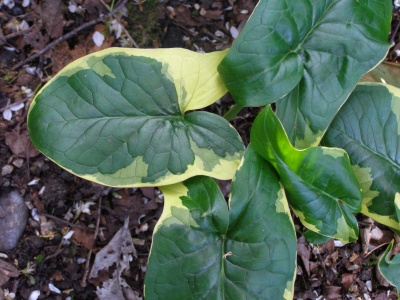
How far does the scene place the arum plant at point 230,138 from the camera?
3.46 feet

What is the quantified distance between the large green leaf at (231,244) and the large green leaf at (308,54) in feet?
0.53

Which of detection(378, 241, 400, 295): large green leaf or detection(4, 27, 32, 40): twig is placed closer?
detection(378, 241, 400, 295): large green leaf

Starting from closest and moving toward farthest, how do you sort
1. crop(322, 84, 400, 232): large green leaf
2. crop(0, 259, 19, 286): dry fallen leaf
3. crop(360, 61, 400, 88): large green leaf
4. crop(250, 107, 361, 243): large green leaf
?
crop(250, 107, 361, 243): large green leaf < crop(322, 84, 400, 232): large green leaf < crop(0, 259, 19, 286): dry fallen leaf < crop(360, 61, 400, 88): large green leaf

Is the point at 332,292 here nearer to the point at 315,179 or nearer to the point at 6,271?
the point at 315,179

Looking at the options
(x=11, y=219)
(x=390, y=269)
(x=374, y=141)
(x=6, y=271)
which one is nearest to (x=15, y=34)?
(x=11, y=219)

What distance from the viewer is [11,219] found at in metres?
1.36

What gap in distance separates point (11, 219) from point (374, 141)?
41.7 inches

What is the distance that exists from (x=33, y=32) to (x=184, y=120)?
61 centimetres

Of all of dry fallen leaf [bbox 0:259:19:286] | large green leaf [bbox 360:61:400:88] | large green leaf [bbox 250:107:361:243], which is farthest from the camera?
large green leaf [bbox 360:61:400:88]

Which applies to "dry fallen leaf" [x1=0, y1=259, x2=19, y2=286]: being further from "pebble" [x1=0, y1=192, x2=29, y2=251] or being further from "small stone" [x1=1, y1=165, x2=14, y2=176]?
"small stone" [x1=1, y1=165, x2=14, y2=176]

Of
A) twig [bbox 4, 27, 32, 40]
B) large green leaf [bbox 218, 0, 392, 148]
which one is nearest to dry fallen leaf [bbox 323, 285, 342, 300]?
large green leaf [bbox 218, 0, 392, 148]

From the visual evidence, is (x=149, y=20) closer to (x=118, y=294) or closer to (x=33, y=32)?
(x=33, y=32)

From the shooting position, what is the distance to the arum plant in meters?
1.06

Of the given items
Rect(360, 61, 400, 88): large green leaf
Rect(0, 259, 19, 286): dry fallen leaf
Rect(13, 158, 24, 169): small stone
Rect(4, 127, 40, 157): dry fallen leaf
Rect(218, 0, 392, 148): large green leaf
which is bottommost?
Rect(0, 259, 19, 286): dry fallen leaf
